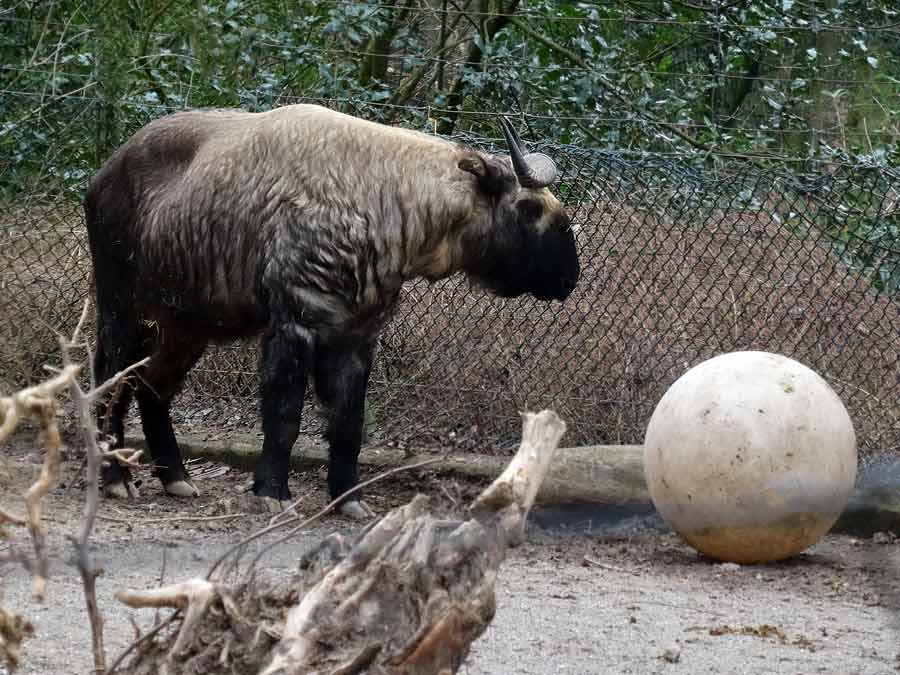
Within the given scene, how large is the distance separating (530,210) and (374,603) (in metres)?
4.38

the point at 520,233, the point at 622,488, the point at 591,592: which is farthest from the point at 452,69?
the point at 591,592

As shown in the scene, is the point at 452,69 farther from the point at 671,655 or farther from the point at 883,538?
the point at 671,655

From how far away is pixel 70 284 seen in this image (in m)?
8.00

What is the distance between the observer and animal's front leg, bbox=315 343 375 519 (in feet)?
21.4

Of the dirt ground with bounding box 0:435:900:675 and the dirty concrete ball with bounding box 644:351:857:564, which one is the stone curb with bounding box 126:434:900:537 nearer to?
the dirt ground with bounding box 0:435:900:675

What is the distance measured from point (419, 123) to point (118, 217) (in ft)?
9.48

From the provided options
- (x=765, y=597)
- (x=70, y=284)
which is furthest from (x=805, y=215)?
(x=70, y=284)

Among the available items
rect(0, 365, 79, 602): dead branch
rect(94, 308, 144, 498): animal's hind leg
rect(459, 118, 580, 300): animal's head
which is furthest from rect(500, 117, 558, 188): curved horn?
rect(0, 365, 79, 602): dead branch

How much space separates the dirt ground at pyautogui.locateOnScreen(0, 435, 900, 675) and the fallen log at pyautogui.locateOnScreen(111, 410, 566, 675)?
1.30ft

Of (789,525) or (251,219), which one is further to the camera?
(251,219)

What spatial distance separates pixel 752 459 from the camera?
17.7 feet

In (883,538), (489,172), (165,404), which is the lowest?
(165,404)

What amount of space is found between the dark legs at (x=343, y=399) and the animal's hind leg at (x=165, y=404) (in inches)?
32.0

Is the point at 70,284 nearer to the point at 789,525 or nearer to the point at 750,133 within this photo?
the point at 789,525
